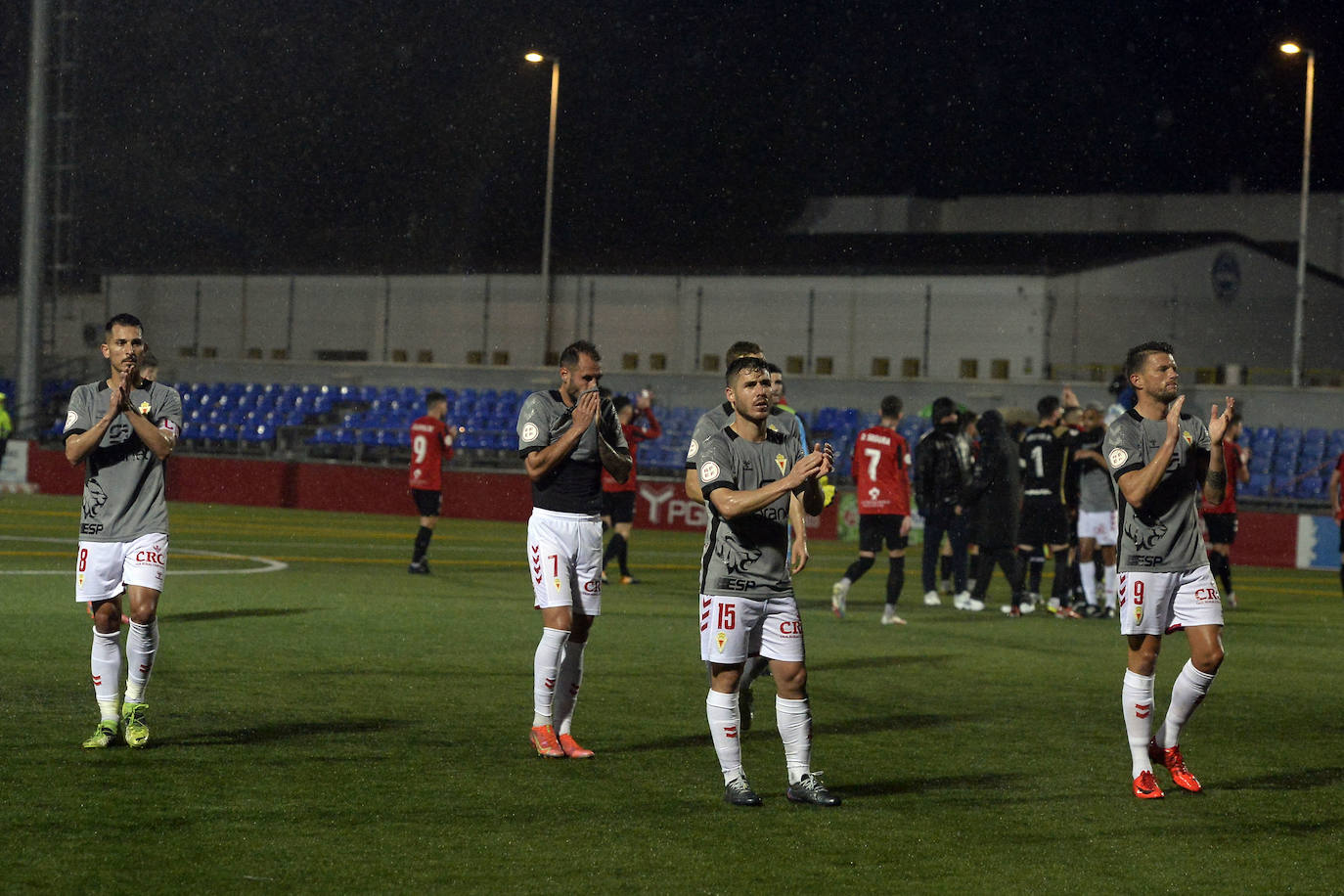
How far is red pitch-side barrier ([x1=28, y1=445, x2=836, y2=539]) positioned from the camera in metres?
31.3

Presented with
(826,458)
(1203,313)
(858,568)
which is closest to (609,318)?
(1203,313)

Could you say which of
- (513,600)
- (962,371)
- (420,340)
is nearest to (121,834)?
(513,600)

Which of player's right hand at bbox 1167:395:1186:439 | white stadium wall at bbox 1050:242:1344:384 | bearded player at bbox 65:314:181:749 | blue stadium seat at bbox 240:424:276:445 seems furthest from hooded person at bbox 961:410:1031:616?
blue stadium seat at bbox 240:424:276:445

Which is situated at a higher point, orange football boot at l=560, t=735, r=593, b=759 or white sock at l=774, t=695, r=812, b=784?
white sock at l=774, t=695, r=812, b=784

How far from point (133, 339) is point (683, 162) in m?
50.3

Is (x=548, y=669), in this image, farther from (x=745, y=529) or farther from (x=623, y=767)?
(x=745, y=529)

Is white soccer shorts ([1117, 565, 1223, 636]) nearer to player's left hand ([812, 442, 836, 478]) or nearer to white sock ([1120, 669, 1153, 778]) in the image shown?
white sock ([1120, 669, 1153, 778])

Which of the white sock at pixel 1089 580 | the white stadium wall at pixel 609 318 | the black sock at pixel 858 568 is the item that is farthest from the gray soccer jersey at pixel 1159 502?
the white stadium wall at pixel 609 318

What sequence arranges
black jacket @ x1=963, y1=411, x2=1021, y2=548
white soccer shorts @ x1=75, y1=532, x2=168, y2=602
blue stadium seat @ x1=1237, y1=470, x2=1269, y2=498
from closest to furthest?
white soccer shorts @ x1=75, y1=532, x2=168, y2=602 < black jacket @ x1=963, y1=411, x2=1021, y2=548 < blue stadium seat @ x1=1237, y1=470, x2=1269, y2=498

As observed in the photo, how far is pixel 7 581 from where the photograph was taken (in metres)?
16.0

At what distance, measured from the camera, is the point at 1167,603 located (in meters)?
7.55

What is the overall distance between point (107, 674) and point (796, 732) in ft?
11.3

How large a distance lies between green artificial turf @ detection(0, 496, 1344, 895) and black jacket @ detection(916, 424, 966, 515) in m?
1.98

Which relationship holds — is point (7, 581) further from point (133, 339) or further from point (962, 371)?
point (962, 371)
